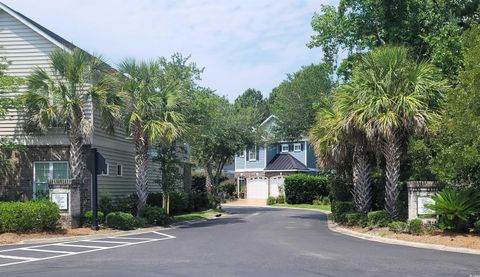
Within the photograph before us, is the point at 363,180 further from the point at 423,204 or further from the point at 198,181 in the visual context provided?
→ the point at 198,181

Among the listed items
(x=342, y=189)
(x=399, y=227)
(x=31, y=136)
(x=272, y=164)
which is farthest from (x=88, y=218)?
(x=272, y=164)

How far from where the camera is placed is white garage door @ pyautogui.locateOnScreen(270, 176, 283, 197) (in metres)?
56.0

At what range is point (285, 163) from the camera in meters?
56.5

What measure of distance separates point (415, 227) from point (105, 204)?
1329 centimetres

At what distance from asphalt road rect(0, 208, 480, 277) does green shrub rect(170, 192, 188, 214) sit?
13.4 meters

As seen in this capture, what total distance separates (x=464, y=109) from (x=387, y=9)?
480 inches

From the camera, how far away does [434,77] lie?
20359 mm

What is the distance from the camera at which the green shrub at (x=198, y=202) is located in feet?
116

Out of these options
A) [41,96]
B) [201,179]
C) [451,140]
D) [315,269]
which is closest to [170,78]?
[41,96]

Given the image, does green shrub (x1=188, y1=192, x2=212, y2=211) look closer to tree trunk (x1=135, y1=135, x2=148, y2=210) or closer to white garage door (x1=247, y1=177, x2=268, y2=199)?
tree trunk (x1=135, y1=135, x2=148, y2=210)

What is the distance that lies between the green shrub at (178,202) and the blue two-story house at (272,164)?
23.3 m

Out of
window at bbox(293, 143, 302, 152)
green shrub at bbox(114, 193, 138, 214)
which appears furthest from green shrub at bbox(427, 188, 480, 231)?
window at bbox(293, 143, 302, 152)

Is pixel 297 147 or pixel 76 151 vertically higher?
pixel 297 147

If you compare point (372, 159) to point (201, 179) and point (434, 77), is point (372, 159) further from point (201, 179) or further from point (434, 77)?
point (201, 179)
